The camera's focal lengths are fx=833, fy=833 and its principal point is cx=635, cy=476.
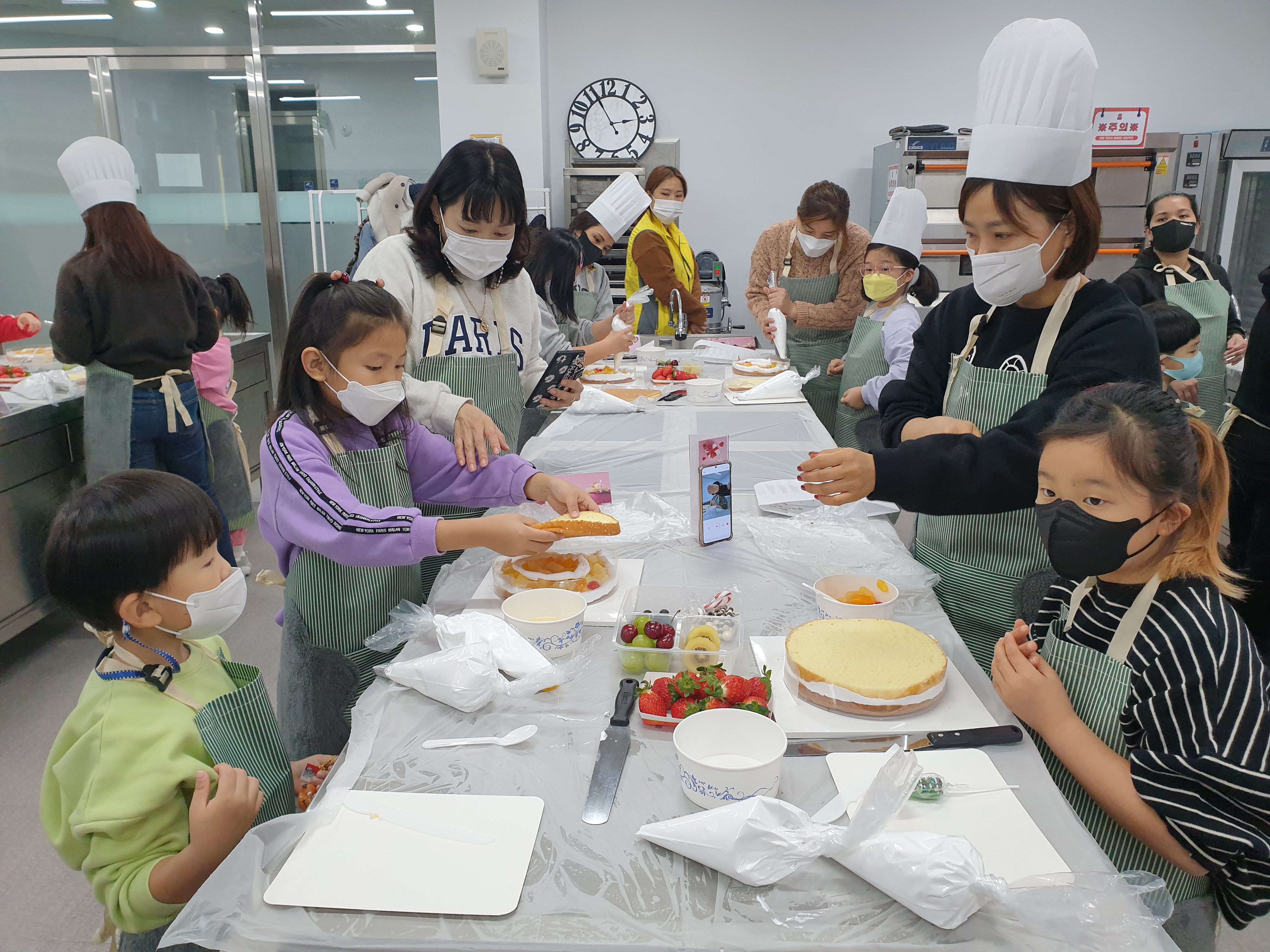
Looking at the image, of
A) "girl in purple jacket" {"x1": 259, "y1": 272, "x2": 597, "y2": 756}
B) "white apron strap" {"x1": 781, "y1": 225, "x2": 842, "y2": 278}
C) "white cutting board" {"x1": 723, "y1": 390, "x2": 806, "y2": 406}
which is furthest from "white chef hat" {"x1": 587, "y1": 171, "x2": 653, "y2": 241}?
"girl in purple jacket" {"x1": 259, "y1": 272, "x2": 597, "y2": 756}

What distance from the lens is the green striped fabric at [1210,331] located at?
13.0 feet

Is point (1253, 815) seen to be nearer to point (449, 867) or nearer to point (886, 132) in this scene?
point (449, 867)

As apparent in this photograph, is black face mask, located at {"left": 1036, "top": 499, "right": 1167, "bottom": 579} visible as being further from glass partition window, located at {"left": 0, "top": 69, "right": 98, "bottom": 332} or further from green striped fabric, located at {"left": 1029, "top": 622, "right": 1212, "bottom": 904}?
glass partition window, located at {"left": 0, "top": 69, "right": 98, "bottom": 332}

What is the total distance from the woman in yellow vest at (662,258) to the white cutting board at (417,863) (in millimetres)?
3680

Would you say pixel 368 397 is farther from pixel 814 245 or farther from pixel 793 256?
pixel 793 256

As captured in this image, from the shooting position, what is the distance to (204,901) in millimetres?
833

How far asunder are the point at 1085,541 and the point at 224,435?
377 centimetres

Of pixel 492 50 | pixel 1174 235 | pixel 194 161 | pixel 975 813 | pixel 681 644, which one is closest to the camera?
pixel 975 813

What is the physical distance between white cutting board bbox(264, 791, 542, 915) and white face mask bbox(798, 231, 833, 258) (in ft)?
11.9

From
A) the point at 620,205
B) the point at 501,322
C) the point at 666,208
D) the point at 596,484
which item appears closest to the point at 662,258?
the point at 666,208

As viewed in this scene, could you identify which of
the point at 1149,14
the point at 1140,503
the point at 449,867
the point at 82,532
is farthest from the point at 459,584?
the point at 1149,14

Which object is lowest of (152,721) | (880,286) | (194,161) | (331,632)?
(331,632)

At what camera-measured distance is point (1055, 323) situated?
1624 millimetres

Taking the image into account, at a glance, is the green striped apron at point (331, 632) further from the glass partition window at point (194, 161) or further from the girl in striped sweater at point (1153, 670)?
the glass partition window at point (194, 161)
